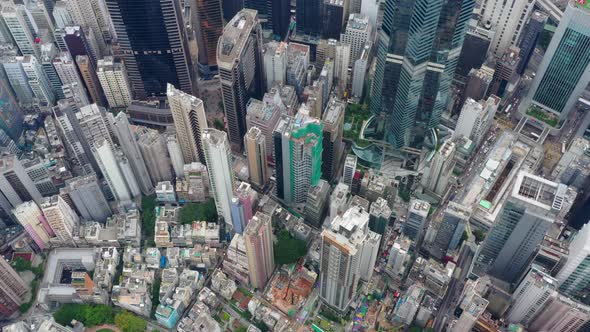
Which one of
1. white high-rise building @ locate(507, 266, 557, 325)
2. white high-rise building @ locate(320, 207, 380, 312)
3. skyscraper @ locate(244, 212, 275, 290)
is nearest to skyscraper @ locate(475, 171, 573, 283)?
white high-rise building @ locate(507, 266, 557, 325)

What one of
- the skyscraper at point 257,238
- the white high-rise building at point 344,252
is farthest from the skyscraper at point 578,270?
the skyscraper at point 257,238

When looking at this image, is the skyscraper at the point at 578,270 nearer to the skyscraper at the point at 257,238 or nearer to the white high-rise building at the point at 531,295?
the white high-rise building at the point at 531,295

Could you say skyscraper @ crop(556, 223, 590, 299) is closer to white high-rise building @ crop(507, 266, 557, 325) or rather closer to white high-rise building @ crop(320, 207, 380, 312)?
white high-rise building @ crop(507, 266, 557, 325)

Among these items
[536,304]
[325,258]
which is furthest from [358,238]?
[536,304]

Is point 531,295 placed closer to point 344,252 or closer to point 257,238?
point 344,252

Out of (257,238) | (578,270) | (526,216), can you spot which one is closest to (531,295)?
(578,270)

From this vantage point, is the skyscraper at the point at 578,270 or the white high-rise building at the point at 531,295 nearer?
the skyscraper at the point at 578,270

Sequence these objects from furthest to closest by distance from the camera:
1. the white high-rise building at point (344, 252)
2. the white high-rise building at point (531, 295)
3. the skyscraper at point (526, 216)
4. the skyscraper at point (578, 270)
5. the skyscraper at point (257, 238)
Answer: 1. the skyscraper at point (257, 238)
2. the white high-rise building at point (531, 295)
3. the skyscraper at point (578, 270)
4. the skyscraper at point (526, 216)
5. the white high-rise building at point (344, 252)
